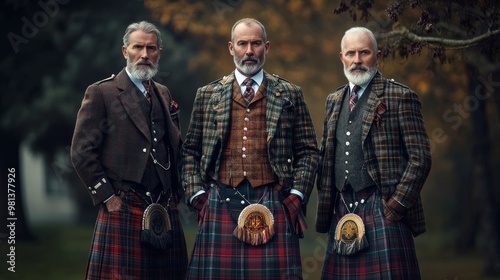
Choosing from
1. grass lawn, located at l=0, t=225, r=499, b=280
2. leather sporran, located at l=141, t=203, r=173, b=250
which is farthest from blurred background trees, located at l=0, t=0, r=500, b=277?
leather sporran, located at l=141, t=203, r=173, b=250

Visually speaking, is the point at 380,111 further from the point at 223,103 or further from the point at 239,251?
the point at 239,251

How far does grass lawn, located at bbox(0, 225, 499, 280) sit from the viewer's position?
39.5 feet

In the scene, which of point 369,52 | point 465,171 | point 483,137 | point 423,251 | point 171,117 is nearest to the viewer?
point 369,52

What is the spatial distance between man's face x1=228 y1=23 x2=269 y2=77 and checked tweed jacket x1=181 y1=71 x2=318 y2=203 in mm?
183

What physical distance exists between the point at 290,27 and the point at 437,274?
4094 millimetres

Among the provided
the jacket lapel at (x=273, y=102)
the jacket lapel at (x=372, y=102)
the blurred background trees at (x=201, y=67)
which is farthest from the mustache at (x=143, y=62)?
the blurred background trees at (x=201, y=67)

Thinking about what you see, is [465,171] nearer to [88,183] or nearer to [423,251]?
[423,251]

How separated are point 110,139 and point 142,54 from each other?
23.6 inches

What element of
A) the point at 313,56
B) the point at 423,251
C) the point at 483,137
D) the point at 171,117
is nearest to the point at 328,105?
the point at 171,117

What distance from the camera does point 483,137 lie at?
1226 centimetres

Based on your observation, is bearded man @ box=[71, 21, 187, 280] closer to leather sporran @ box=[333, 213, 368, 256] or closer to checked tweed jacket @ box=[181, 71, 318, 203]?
checked tweed jacket @ box=[181, 71, 318, 203]

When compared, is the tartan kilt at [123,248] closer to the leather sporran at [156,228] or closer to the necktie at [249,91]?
the leather sporran at [156,228]

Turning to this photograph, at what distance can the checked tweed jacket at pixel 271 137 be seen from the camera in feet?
19.1

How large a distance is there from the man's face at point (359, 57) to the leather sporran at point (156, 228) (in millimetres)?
1531
